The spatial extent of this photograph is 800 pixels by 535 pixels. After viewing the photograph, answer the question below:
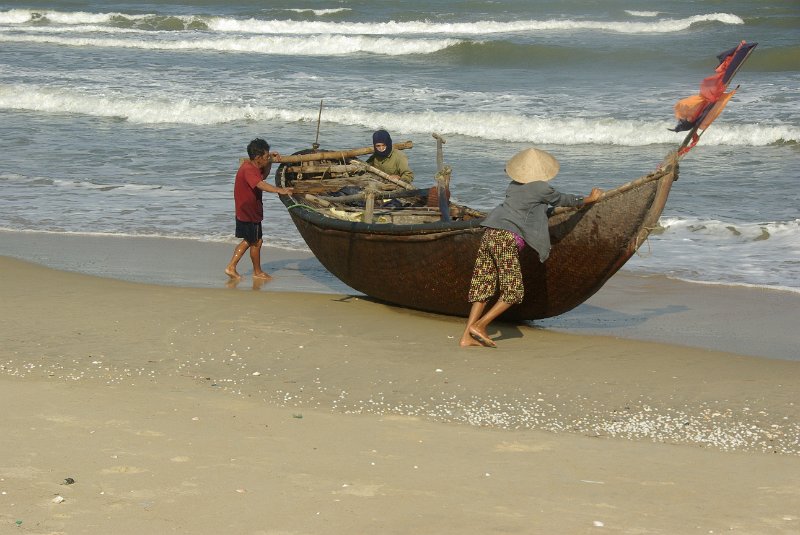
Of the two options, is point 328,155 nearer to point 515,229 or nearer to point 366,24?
point 515,229

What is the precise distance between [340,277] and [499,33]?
2380cm

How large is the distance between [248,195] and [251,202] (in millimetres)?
57

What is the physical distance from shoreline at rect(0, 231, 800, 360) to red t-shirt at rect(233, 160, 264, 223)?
48 centimetres

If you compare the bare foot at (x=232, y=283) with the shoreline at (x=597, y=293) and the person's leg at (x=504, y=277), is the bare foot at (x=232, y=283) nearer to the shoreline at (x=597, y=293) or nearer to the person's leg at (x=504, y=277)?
the shoreline at (x=597, y=293)

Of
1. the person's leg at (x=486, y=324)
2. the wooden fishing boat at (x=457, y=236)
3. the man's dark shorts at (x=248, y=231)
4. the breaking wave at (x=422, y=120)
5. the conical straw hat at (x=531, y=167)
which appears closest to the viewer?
the wooden fishing boat at (x=457, y=236)

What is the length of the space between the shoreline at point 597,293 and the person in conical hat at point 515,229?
34.2 inches

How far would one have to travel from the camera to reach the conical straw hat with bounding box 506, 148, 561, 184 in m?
6.07

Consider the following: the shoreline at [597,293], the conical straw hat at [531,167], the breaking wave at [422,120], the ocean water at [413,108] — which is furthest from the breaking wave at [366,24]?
the conical straw hat at [531,167]

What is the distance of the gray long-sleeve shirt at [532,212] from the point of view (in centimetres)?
609

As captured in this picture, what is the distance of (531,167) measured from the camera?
607cm

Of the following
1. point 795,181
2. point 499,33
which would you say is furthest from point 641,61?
point 795,181

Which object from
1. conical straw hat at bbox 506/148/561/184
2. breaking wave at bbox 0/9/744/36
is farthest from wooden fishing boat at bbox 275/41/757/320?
breaking wave at bbox 0/9/744/36

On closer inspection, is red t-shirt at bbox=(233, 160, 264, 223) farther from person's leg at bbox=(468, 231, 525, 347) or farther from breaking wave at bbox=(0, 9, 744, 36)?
breaking wave at bbox=(0, 9, 744, 36)

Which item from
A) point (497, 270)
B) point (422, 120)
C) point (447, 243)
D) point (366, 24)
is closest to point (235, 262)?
point (447, 243)
